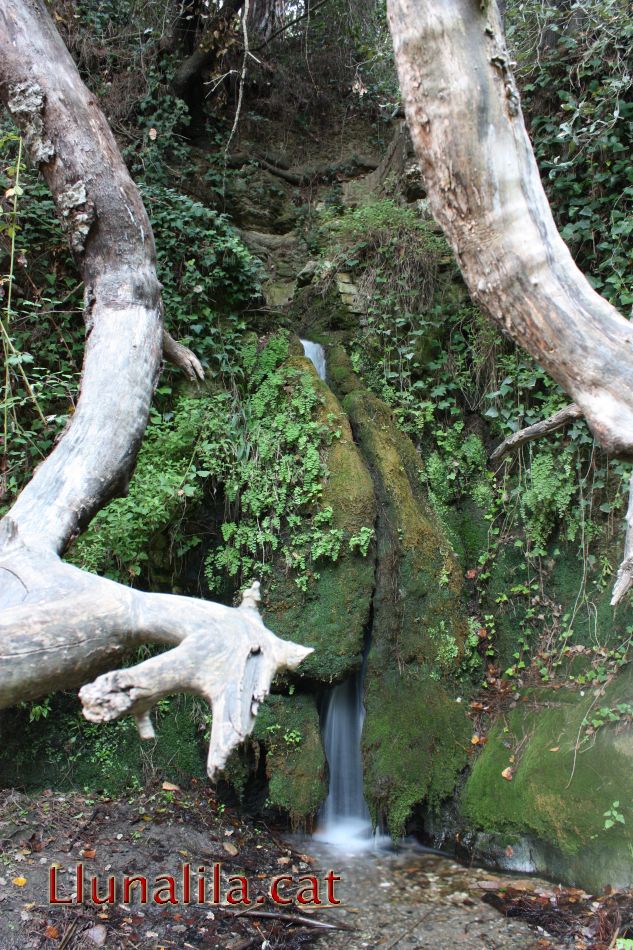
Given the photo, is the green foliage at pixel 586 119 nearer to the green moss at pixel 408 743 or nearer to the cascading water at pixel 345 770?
the green moss at pixel 408 743

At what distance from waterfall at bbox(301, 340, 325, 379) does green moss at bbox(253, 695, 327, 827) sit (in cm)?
315

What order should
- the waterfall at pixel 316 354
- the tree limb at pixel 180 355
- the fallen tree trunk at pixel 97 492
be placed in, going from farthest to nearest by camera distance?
the waterfall at pixel 316 354
the tree limb at pixel 180 355
the fallen tree trunk at pixel 97 492

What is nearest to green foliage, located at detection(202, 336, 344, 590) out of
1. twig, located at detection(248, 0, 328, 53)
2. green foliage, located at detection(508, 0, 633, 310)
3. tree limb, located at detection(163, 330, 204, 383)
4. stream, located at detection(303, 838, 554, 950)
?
tree limb, located at detection(163, 330, 204, 383)

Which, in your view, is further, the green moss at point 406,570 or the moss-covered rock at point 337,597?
the green moss at point 406,570

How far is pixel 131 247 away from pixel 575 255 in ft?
12.9

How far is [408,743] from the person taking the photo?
5.07 meters

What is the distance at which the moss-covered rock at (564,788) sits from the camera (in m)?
4.27

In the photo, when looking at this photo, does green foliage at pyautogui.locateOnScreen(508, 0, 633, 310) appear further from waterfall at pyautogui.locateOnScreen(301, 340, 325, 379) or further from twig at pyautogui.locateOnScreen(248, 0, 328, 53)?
twig at pyautogui.locateOnScreen(248, 0, 328, 53)

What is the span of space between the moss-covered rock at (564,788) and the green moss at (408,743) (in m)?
0.23

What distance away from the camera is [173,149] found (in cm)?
827

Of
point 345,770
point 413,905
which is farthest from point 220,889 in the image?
point 345,770

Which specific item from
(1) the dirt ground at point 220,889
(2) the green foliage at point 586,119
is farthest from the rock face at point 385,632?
(2) the green foliage at point 586,119

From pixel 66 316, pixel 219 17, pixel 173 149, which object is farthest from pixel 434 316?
pixel 219 17

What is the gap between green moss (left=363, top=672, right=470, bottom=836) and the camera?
16.2 ft
